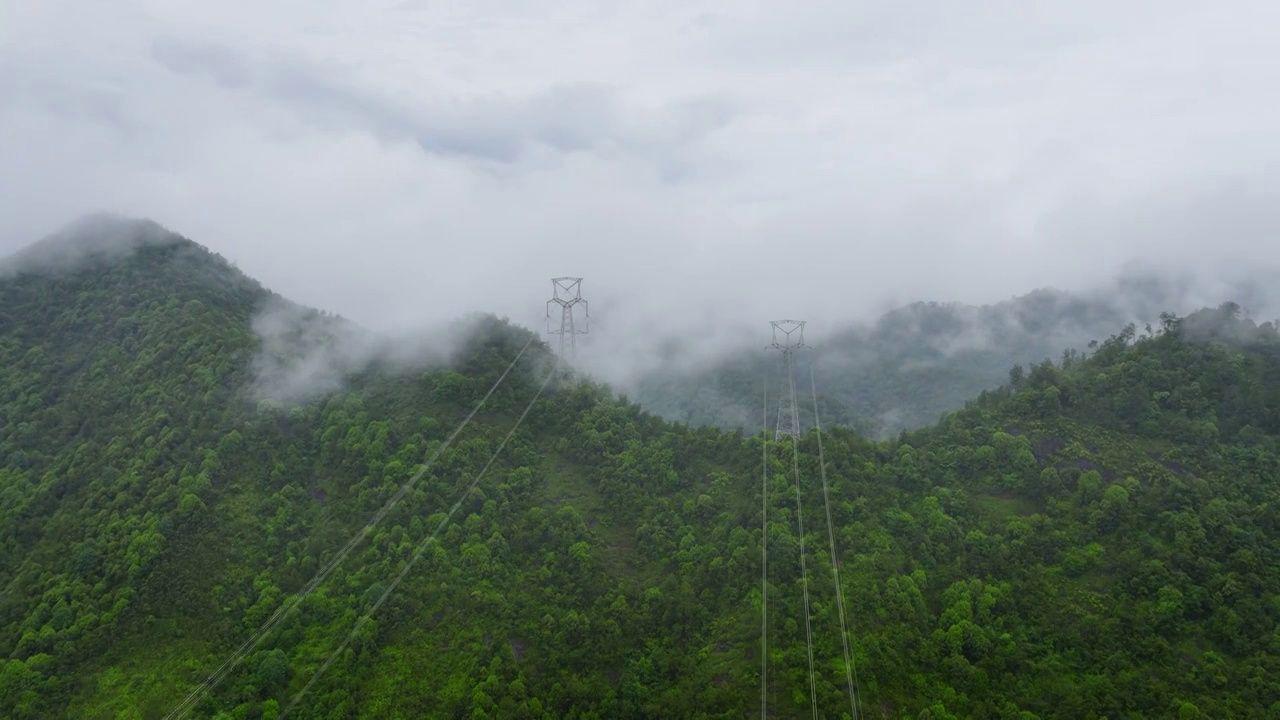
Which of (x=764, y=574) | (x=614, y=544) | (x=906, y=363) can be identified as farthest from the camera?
(x=906, y=363)

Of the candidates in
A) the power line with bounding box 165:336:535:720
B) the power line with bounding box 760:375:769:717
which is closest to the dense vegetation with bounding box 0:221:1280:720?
the power line with bounding box 760:375:769:717

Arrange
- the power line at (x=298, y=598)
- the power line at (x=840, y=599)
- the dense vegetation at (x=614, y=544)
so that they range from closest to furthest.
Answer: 1. the power line at (x=840, y=599)
2. the dense vegetation at (x=614, y=544)
3. the power line at (x=298, y=598)

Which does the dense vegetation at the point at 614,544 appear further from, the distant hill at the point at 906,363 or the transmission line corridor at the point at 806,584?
the distant hill at the point at 906,363

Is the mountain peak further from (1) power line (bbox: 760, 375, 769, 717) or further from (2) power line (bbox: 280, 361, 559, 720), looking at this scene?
(1) power line (bbox: 760, 375, 769, 717)

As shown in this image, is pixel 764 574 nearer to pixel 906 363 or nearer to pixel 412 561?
pixel 412 561

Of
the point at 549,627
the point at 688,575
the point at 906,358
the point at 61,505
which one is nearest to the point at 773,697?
the point at 688,575

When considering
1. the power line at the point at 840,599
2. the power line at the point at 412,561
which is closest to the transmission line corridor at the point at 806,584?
the power line at the point at 840,599

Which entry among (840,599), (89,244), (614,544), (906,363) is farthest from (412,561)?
(906,363)
